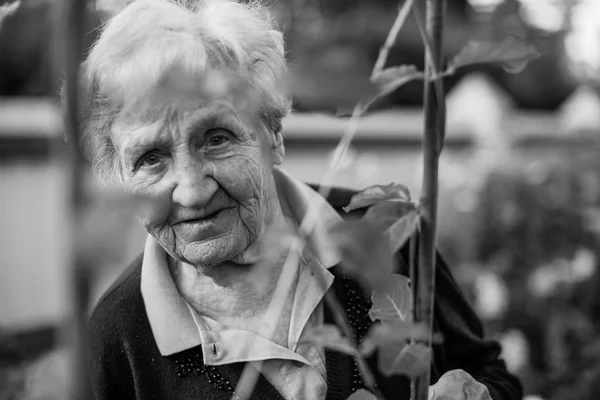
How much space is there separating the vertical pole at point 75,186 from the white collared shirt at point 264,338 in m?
0.86

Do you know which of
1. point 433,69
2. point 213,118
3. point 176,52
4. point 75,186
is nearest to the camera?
point 75,186

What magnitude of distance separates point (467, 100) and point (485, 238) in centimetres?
218

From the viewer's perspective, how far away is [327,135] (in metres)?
8.34

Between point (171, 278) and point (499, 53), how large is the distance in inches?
37.9

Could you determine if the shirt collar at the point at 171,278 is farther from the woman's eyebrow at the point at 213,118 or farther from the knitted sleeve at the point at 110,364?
the woman's eyebrow at the point at 213,118

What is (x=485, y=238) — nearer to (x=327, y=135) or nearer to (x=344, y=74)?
(x=327, y=135)

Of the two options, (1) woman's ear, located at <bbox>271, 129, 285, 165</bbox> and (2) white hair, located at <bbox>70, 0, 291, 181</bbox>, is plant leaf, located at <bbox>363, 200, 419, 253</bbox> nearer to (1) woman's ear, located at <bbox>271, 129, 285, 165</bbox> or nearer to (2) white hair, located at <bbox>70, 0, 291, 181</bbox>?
(2) white hair, located at <bbox>70, 0, 291, 181</bbox>

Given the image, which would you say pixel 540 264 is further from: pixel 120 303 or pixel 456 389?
pixel 456 389

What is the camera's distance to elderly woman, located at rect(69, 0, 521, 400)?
1.43 m

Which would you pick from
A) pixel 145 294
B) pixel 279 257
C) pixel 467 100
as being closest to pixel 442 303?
pixel 279 257

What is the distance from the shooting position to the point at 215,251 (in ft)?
5.12

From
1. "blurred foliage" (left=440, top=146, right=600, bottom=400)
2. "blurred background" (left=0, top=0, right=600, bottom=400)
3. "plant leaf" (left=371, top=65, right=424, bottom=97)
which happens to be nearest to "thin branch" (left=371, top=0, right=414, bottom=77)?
"plant leaf" (left=371, top=65, right=424, bottom=97)

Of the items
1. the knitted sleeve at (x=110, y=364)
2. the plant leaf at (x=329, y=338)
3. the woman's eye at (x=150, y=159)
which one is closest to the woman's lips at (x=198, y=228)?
the woman's eye at (x=150, y=159)

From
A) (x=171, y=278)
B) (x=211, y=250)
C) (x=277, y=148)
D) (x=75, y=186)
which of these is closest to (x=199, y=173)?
(x=211, y=250)
